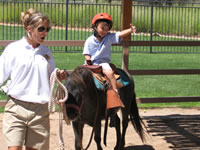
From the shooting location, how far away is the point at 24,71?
3.86 meters

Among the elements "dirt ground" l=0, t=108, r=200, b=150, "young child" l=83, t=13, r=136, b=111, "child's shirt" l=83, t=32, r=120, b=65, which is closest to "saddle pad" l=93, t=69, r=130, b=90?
"young child" l=83, t=13, r=136, b=111

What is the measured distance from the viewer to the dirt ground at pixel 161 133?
21.9 ft

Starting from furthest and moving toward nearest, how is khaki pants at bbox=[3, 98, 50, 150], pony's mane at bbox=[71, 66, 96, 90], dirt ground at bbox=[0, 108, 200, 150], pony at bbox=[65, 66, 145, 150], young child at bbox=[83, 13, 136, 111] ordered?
dirt ground at bbox=[0, 108, 200, 150], young child at bbox=[83, 13, 136, 111], pony's mane at bbox=[71, 66, 96, 90], pony at bbox=[65, 66, 145, 150], khaki pants at bbox=[3, 98, 50, 150]

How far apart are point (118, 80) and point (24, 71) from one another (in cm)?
228

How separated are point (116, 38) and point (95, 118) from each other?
3.83ft

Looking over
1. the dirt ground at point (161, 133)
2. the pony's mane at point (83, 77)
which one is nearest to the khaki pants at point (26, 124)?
the pony's mane at point (83, 77)

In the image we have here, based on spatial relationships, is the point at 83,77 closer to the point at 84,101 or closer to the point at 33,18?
the point at 84,101

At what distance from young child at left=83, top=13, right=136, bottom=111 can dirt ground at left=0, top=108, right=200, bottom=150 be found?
145 cm

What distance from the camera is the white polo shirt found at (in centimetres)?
386

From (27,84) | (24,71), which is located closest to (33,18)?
(24,71)

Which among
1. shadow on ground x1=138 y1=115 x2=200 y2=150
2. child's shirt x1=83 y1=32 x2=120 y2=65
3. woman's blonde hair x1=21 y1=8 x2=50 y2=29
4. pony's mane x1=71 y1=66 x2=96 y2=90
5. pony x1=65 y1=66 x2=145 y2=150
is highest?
woman's blonde hair x1=21 y1=8 x2=50 y2=29

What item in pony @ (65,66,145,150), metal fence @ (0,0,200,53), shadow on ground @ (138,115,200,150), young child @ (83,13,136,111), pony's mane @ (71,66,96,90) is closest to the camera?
pony @ (65,66,145,150)

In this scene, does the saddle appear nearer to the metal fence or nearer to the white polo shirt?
the white polo shirt

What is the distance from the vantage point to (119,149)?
6309 millimetres
